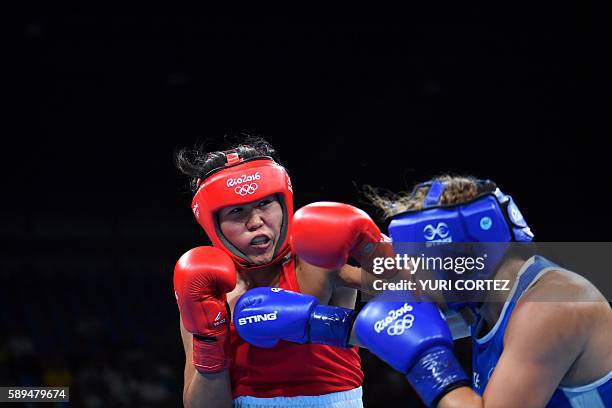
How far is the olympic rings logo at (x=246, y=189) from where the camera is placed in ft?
8.61

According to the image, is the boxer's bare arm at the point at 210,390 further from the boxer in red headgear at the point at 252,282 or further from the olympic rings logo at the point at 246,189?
the olympic rings logo at the point at 246,189

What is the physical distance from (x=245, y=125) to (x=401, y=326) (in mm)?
7348

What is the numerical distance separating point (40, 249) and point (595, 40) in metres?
7.56

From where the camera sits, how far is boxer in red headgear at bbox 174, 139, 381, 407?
2.48m

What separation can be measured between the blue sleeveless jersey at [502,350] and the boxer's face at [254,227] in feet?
2.68

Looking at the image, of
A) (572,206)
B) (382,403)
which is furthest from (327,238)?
(572,206)

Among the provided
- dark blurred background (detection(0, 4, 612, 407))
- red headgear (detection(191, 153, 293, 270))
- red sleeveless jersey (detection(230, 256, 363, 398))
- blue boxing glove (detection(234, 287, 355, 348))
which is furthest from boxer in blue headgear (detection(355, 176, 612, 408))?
dark blurred background (detection(0, 4, 612, 407))

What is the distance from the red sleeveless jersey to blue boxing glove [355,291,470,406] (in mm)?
517

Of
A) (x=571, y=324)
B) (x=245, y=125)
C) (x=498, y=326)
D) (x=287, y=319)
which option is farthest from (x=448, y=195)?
(x=245, y=125)

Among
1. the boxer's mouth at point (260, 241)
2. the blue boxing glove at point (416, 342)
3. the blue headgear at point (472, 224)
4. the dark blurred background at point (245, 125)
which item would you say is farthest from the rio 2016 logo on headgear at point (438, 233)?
the dark blurred background at point (245, 125)

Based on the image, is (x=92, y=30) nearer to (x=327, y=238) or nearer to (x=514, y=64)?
(x=514, y=64)

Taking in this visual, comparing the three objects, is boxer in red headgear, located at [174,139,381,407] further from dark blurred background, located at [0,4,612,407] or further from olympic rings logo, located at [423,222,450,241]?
dark blurred background, located at [0,4,612,407]

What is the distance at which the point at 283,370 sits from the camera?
2.57 m

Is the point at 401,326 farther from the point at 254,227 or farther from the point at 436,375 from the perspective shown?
the point at 254,227
